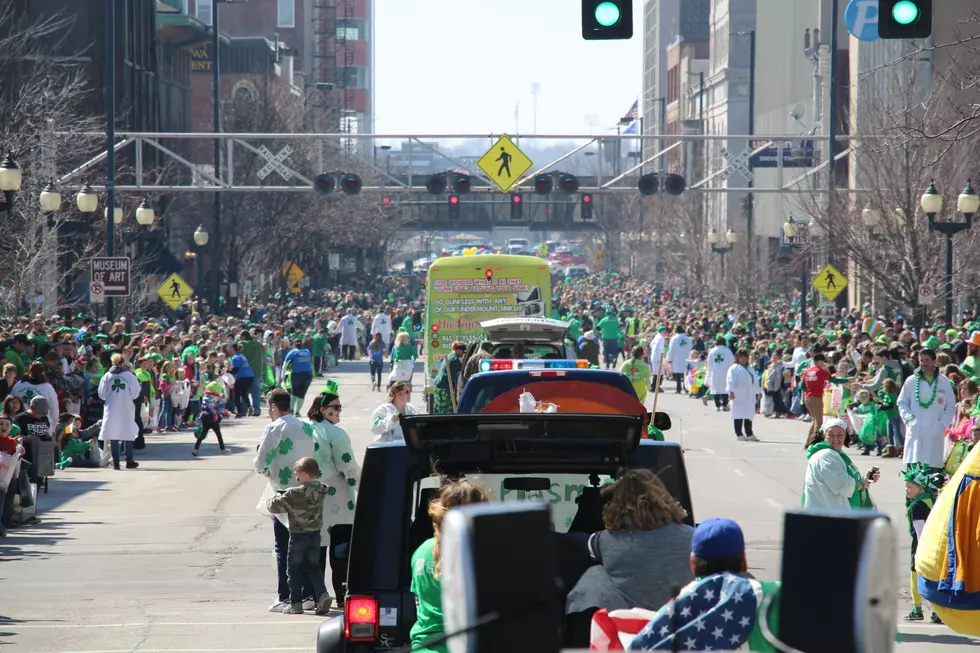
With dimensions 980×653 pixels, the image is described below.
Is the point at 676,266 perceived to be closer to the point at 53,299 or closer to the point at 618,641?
the point at 53,299

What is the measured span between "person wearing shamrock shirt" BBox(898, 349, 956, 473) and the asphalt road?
72 cm

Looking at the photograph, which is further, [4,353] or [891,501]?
[4,353]

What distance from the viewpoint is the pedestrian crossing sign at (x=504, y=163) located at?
36.0 m

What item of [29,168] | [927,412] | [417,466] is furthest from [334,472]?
[29,168]

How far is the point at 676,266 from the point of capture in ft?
219

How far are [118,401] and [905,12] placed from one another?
12931 mm

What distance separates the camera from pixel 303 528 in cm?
1110

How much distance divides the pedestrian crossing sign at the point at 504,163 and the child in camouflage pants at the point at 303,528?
2514cm

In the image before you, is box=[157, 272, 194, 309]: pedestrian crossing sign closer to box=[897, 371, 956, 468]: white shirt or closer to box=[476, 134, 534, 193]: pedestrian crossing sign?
box=[476, 134, 534, 193]: pedestrian crossing sign

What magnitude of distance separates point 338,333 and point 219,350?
60.2ft

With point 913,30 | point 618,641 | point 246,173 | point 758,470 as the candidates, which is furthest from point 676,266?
point 618,641

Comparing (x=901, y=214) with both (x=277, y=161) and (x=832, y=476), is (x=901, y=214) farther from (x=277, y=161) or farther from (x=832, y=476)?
(x=832, y=476)

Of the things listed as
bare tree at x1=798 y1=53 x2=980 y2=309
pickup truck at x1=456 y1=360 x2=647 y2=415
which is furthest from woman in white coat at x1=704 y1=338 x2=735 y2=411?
pickup truck at x1=456 y1=360 x2=647 y2=415

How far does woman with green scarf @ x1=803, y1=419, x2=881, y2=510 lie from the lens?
10227 millimetres
